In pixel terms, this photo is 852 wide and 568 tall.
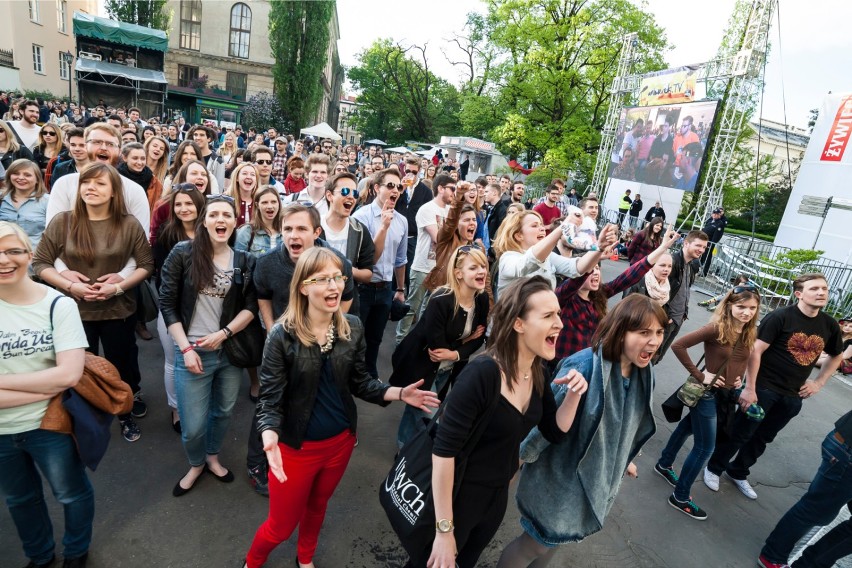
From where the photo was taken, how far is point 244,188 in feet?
15.3

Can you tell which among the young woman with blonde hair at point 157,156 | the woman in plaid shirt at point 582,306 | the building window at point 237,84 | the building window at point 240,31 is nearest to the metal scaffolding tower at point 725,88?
the woman in plaid shirt at point 582,306

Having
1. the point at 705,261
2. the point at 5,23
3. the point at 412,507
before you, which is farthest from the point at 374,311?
the point at 5,23

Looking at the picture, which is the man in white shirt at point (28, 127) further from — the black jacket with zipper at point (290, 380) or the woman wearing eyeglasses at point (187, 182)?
the black jacket with zipper at point (290, 380)

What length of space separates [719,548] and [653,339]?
2.42m

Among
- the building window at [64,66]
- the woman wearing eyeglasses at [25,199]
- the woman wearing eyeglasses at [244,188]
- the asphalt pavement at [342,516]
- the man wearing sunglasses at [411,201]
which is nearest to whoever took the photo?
the asphalt pavement at [342,516]

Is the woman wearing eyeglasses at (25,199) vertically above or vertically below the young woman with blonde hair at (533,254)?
below

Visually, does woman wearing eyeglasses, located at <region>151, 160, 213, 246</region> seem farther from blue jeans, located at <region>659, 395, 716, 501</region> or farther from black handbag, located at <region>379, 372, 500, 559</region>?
blue jeans, located at <region>659, 395, 716, 501</region>

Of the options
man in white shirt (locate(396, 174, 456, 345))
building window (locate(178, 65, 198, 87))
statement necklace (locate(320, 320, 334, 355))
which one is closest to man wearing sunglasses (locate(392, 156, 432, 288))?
man in white shirt (locate(396, 174, 456, 345))

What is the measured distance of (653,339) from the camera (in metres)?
2.21

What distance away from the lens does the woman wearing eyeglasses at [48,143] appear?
Result: 6.34m

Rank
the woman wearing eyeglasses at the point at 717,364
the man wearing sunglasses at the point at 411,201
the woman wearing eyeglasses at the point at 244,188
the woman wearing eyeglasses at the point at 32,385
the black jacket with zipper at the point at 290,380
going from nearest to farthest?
the woman wearing eyeglasses at the point at 32,385 < the black jacket with zipper at the point at 290,380 < the woman wearing eyeglasses at the point at 717,364 < the woman wearing eyeglasses at the point at 244,188 < the man wearing sunglasses at the point at 411,201

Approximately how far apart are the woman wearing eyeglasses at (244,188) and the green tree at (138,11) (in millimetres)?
39064

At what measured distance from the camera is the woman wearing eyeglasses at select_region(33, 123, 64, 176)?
6344 millimetres

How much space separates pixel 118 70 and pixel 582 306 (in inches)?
1346
